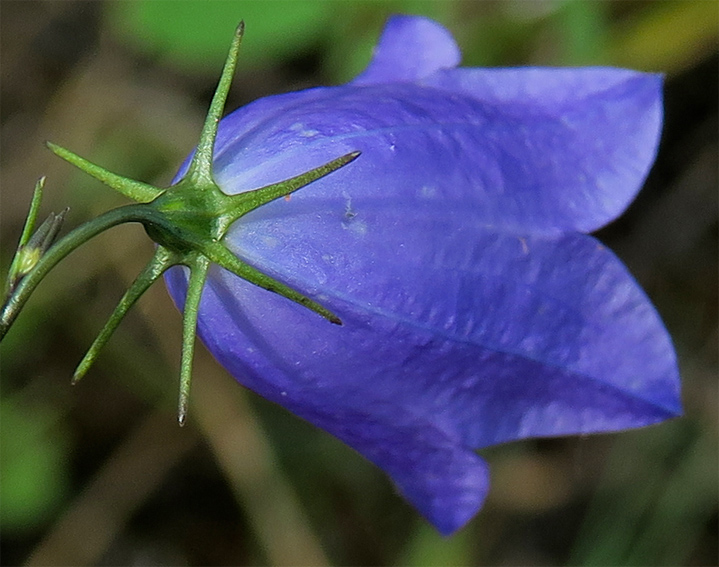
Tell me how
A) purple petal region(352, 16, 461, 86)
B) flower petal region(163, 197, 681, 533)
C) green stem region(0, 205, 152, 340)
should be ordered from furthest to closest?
purple petal region(352, 16, 461, 86)
flower petal region(163, 197, 681, 533)
green stem region(0, 205, 152, 340)

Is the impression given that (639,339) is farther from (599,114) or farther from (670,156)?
(670,156)

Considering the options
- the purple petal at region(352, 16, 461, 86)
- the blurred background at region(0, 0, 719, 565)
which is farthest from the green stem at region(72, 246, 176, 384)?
the blurred background at region(0, 0, 719, 565)

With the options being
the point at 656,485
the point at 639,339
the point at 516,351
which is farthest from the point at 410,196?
the point at 656,485

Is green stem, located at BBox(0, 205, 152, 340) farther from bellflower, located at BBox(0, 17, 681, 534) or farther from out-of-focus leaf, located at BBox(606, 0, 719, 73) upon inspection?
out-of-focus leaf, located at BBox(606, 0, 719, 73)

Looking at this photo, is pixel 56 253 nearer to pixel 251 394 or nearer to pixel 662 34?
pixel 251 394

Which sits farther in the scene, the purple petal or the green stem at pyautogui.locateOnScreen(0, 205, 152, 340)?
the purple petal

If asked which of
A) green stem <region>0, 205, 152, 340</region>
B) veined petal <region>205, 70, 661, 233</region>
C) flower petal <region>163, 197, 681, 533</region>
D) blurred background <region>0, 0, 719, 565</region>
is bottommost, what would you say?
blurred background <region>0, 0, 719, 565</region>

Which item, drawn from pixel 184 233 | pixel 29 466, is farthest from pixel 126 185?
pixel 29 466

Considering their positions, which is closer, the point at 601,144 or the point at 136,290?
the point at 136,290
